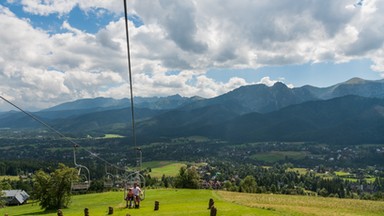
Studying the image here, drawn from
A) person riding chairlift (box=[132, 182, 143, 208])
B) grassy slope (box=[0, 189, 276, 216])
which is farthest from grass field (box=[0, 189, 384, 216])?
person riding chairlift (box=[132, 182, 143, 208])

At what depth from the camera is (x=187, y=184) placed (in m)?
109

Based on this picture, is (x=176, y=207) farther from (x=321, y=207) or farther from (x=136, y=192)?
(x=321, y=207)

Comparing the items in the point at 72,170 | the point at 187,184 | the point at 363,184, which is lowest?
the point at 363,184

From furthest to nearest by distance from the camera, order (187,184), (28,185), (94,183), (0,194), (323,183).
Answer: (28,185) → (323,183) → (94,183) → (187,184) → (0,194)

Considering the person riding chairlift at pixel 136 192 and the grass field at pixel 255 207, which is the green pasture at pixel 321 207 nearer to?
the grass field at pixel 255 207

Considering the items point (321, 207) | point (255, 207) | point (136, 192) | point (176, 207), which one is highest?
point (136, 192)

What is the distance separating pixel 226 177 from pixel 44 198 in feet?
398

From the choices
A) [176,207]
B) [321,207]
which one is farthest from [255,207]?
[321,207]

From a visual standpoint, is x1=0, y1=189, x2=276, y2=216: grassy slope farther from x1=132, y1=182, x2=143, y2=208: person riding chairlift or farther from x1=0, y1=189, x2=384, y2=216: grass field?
x1=132, y1=182, x2=143, y2=208: person riding chairlift

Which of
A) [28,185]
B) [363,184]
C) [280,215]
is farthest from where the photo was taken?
[363,184]

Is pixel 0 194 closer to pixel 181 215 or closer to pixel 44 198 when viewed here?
pixel 44 198

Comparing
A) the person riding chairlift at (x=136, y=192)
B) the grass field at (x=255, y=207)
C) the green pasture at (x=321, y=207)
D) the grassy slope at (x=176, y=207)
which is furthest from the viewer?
the person riding chairlift at (x=136, y=192)

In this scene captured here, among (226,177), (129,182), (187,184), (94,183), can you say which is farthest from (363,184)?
(129,182)

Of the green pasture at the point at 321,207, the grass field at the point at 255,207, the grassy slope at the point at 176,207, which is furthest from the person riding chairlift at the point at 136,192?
the green pasture at the point at 321,207
